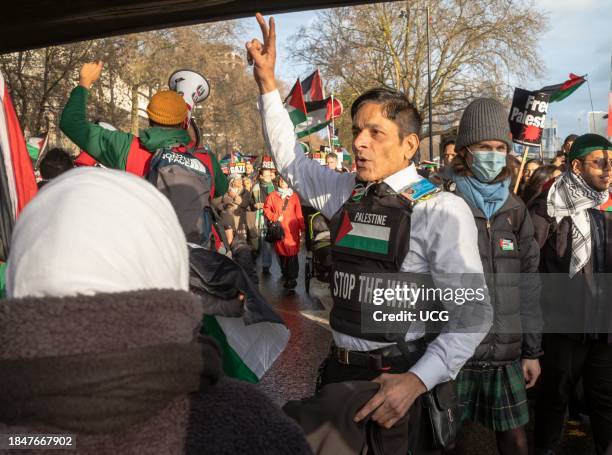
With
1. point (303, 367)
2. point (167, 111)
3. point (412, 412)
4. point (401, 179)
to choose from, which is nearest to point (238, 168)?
point (303, 367)

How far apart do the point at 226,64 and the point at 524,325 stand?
102 feet

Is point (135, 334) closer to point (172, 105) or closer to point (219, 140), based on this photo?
point (172, 105)

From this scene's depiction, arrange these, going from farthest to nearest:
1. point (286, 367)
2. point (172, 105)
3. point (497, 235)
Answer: point (286, 367) → point (172, 105) → point (497, 235)

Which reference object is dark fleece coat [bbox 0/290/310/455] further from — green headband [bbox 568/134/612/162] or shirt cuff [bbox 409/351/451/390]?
green headband [bbox 568/134/612/162]

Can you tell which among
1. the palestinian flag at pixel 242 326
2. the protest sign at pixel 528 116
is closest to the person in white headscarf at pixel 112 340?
the palestinian flag at pixel 242 326

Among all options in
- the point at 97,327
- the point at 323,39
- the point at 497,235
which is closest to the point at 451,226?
the point at 497,235

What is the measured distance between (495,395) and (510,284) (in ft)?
1.80

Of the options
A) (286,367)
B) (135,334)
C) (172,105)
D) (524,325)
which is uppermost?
(172,105)

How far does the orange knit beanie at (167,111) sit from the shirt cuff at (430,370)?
1.92m

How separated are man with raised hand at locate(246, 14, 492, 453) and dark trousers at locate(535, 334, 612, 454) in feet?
5.35

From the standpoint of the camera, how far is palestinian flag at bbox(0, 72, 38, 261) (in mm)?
1988

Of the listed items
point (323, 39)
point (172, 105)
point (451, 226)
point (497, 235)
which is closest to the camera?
point (451, 226)

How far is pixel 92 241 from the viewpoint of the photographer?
0.82 m

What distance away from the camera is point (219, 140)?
154ft
